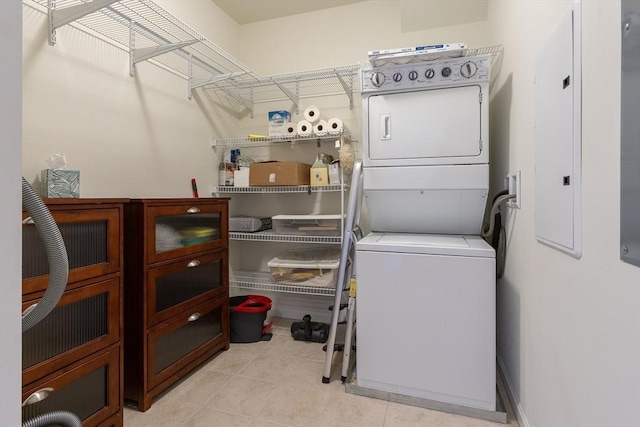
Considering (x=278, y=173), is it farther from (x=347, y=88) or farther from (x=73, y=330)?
(x=73, y=330)

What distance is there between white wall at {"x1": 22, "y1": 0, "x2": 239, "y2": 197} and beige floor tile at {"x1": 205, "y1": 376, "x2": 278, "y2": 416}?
1.30 m

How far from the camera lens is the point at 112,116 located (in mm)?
1860

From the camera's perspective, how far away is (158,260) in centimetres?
171

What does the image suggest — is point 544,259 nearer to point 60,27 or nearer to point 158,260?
point 158,260

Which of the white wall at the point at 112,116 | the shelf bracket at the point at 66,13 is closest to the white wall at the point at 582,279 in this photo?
the shelf bracket at the point at 66,13

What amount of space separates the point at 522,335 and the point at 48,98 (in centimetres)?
251

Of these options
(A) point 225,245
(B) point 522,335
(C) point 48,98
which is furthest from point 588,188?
(C) point 48,98

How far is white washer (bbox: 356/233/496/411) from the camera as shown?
62.5 inches

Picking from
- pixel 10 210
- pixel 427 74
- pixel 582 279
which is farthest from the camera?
pixel 427 74

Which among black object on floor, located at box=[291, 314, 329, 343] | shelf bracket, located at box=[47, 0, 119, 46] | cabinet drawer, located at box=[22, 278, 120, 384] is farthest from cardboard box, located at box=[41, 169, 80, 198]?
black object on floor, located at box=[291, 314, 329, 343]

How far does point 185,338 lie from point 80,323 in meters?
0.69

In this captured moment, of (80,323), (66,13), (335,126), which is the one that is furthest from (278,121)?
(80,323)

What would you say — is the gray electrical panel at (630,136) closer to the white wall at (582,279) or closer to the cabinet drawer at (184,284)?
the white wall at (582,279)

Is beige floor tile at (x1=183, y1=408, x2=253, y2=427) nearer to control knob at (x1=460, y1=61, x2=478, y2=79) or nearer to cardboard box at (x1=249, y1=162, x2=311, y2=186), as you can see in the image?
cardboard box at (x1=249, y1=162, x2=311, y2=186)
